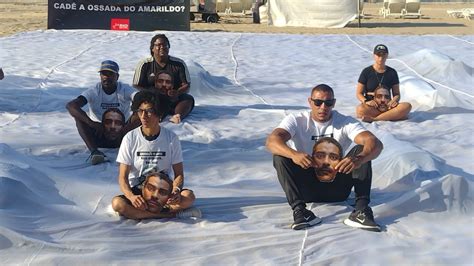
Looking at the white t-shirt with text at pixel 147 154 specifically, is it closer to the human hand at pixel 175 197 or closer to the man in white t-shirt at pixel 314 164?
the human hand at pixel 175 197

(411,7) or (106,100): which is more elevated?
(411,7)

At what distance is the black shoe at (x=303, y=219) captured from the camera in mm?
3938

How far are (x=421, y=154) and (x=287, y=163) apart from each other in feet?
4.85

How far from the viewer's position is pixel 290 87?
361 inches

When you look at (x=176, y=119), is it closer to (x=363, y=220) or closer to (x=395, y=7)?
(x=363, y=220)

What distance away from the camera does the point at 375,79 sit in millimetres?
7105

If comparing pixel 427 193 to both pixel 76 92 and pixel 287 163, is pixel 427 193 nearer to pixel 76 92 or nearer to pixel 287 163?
pixel 287 163

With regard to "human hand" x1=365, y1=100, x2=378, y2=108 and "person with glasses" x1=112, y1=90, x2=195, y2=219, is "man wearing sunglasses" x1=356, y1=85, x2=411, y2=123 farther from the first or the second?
"person with glasses" x1=112, y1=90, x2=195, y2=219

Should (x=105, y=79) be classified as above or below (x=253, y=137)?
above

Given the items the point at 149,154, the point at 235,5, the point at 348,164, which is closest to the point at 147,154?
the point at 149,154

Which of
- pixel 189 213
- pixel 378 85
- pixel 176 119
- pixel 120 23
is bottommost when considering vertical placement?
pixel 189 213

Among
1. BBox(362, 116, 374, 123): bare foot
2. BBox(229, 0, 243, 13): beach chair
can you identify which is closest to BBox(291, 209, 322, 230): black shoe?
BBox(362, 116, 374, 123): bare foot

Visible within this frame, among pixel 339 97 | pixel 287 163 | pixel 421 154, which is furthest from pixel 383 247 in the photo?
pixel 339 97

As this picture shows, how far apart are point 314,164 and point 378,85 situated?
3288mm
